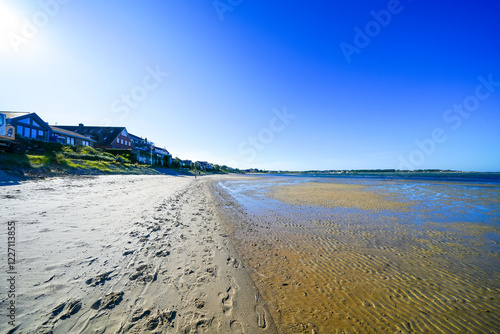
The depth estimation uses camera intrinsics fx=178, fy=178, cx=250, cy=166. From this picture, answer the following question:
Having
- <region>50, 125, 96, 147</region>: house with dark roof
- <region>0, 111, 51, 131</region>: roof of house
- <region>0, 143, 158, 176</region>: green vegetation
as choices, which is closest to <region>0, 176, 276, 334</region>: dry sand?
<region>0, 143, 158, 176</region>: green vegetation

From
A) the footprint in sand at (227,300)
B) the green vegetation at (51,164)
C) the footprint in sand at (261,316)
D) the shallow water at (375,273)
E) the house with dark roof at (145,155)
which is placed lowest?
the shallow water at (375,273)

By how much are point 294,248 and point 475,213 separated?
15.5 metres

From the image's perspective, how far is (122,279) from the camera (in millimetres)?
4008

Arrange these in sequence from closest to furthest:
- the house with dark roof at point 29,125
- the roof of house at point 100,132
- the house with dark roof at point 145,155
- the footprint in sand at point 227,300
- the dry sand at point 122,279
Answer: the dry sand at point 122,279 < the footprint in sand at point 227,300 < the house with dark roof at point 29,125 < the roof of house at point 100,132 < the house with dark roof at point 145,155

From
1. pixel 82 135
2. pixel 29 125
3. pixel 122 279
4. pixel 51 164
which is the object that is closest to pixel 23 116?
pixel 29 125

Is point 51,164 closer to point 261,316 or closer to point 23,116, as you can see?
point 23,116

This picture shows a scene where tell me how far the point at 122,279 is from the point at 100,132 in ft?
208

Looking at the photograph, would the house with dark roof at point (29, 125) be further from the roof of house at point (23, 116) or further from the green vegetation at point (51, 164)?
the green vegetation at point (51, 164)

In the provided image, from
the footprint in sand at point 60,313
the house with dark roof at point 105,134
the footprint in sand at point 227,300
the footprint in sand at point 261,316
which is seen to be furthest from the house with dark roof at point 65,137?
the footprint in sand at point 261,316

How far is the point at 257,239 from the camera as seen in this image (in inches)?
303

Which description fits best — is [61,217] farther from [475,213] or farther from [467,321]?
[475,213]

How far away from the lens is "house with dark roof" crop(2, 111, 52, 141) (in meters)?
28.6

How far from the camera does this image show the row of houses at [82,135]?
29.9 meters

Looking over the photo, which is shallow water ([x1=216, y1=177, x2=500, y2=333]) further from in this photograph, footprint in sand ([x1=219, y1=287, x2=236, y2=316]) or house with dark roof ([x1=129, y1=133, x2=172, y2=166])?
house with dark roof ([x1=129, y1=133, x2=172, y2=166])
